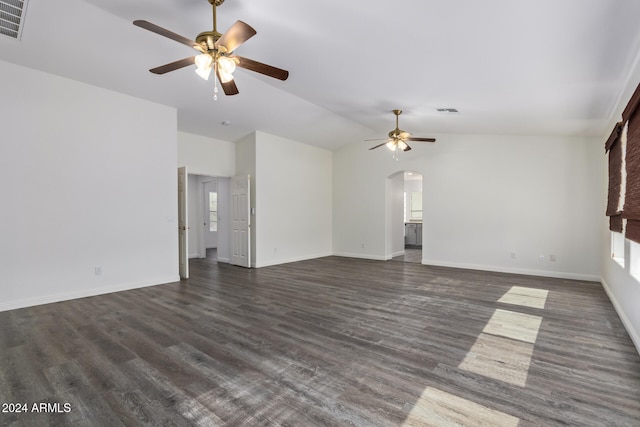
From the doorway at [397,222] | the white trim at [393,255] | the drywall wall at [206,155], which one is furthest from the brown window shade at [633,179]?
the drywall wall at [206,155]

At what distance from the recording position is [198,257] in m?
8.95

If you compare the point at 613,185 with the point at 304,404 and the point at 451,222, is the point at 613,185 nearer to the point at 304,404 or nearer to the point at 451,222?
the point at 451,222

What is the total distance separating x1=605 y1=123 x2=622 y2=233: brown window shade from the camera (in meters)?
3.81

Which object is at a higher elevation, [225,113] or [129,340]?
[225,113]

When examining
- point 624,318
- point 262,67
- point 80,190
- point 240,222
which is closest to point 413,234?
point 240,222

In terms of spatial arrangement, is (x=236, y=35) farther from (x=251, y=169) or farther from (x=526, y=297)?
(x=526, y=297)

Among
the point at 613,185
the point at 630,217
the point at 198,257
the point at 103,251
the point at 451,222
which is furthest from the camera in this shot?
the point at 198,257

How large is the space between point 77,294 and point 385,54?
519 cm

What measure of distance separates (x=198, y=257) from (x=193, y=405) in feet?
24.1

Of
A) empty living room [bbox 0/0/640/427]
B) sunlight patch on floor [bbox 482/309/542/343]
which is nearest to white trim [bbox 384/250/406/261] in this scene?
empty living room [bbox 0/0/640/427]

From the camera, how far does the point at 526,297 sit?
4.74 meters

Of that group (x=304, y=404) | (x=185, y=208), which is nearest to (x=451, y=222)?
(x=185, y=208)

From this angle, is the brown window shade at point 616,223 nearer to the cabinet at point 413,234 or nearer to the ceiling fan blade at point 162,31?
the ceiling fan blade at point 162,31

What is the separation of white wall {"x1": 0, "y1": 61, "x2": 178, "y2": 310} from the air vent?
0.82 metres
